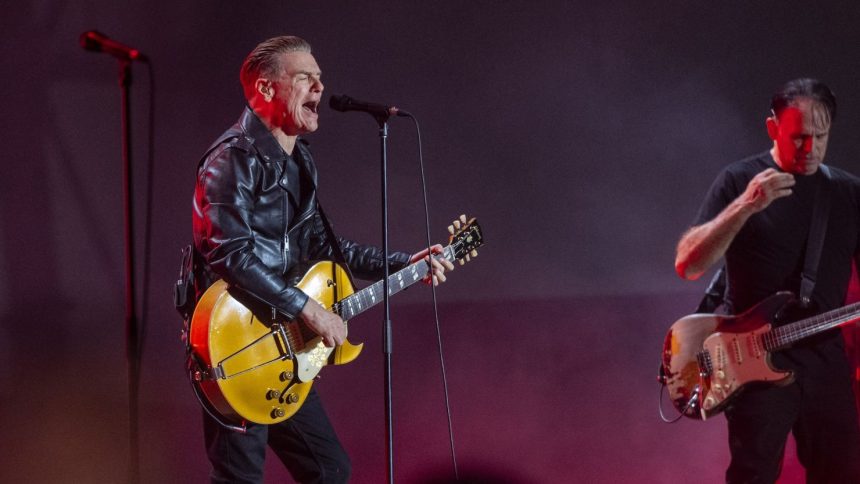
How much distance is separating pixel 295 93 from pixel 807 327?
2.10 metres

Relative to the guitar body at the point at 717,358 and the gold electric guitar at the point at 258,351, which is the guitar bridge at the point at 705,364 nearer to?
the guitar body at the point at 717,358

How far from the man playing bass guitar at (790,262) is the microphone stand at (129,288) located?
266cm

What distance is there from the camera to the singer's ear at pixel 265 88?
2.93 meters

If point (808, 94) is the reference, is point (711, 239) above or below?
below

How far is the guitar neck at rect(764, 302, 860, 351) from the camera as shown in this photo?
292 cm

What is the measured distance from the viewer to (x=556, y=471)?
4223 millimetres

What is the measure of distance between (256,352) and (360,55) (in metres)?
1.99

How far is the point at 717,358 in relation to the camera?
3064mm

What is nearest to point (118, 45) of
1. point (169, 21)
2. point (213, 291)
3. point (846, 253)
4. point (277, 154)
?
point (169, 21)

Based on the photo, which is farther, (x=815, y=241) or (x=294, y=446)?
(x=815, y=241)

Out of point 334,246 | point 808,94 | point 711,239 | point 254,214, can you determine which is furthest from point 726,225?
point 254,214

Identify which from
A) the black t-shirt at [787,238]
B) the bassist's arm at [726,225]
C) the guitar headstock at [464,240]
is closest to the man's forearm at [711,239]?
the bassist's arm at [726,225]

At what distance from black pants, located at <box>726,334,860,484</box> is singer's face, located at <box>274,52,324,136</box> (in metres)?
1.96

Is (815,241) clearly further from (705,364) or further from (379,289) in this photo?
(379,289)
